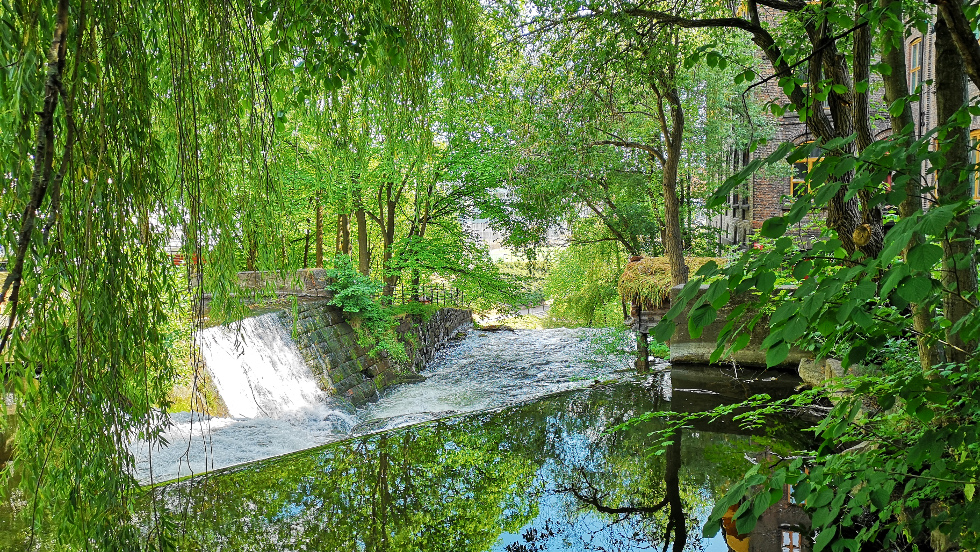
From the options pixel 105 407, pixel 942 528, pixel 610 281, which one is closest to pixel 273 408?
pixel 105 407

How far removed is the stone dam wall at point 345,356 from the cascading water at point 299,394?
222 mm

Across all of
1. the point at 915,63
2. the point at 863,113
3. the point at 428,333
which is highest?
the point at 915,63

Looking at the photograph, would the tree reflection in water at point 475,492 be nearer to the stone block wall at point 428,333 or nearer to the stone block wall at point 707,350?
the stone block wall at point 707,350

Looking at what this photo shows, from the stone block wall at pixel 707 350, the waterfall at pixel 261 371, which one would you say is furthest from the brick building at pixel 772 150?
the waterfall at pixel 261 371

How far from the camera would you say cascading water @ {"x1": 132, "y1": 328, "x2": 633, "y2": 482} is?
700 centimetres

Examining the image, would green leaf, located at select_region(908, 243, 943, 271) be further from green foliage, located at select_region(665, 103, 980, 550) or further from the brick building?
the brick building

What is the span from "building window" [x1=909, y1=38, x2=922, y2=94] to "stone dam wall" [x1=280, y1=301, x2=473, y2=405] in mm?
10699

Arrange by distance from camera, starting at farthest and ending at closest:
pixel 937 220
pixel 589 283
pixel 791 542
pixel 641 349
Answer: pixel 589 283, pixel 641 349, pixel 791 542, pixel 937 220

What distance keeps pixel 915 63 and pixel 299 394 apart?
43.7 feet

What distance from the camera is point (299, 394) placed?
9414 millimetres

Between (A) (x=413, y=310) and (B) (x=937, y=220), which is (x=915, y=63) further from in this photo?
(B) (x=937, y=220)

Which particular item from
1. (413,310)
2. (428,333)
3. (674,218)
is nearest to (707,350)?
(674,218)

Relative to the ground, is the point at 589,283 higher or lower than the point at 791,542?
higher

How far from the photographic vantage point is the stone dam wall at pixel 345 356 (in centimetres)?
1004
